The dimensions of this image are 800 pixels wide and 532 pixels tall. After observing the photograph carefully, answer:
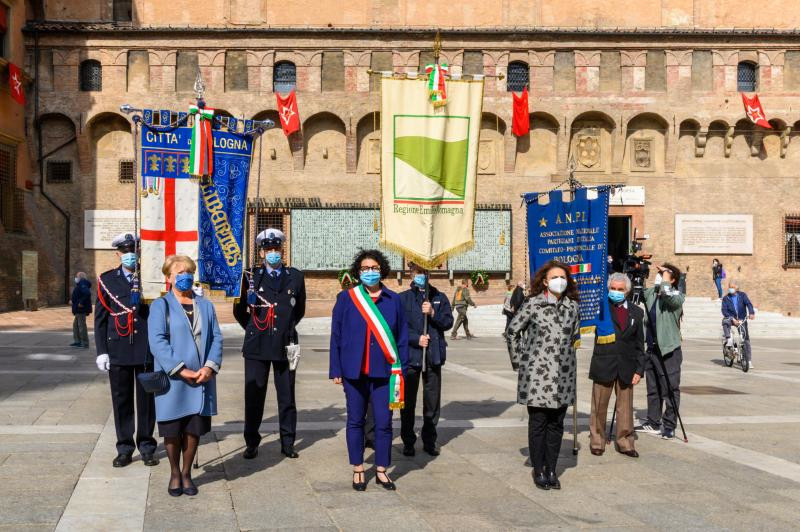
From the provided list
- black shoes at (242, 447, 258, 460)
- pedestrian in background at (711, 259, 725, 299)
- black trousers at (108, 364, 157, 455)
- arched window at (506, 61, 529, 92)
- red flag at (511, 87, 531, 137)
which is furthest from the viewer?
arched window at (506, 61, 529, 92)

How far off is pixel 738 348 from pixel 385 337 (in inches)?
487

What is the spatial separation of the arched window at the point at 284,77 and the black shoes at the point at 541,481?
3120 centimetres

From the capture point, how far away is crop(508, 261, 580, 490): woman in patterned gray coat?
7.00 meters

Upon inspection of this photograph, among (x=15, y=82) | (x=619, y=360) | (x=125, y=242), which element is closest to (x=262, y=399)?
(x=125, y=242)

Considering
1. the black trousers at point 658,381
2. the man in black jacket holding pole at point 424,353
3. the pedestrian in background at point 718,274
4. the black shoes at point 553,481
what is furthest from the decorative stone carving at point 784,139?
the black shoes at point 553,481

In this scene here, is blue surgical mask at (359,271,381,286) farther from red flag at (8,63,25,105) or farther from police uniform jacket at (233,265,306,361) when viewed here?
red flag at (8,63,25,105)

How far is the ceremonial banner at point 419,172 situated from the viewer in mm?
8484

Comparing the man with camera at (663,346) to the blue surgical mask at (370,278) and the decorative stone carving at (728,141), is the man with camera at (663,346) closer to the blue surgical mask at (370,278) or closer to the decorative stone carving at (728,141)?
the blue surgical mask at (370,278)

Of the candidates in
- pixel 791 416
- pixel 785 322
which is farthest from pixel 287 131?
pixel 791 416

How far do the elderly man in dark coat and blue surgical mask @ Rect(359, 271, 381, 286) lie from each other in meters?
2.74

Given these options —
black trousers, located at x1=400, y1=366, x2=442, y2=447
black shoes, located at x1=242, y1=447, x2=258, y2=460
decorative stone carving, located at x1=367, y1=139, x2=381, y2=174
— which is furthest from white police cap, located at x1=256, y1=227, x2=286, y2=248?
decorative stone carving, located at x1=367, y1=139, x2=381, y2=174

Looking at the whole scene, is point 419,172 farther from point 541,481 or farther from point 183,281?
point 541,481

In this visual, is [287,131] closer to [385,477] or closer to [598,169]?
[598,169]

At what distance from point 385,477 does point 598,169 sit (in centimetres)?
3199
